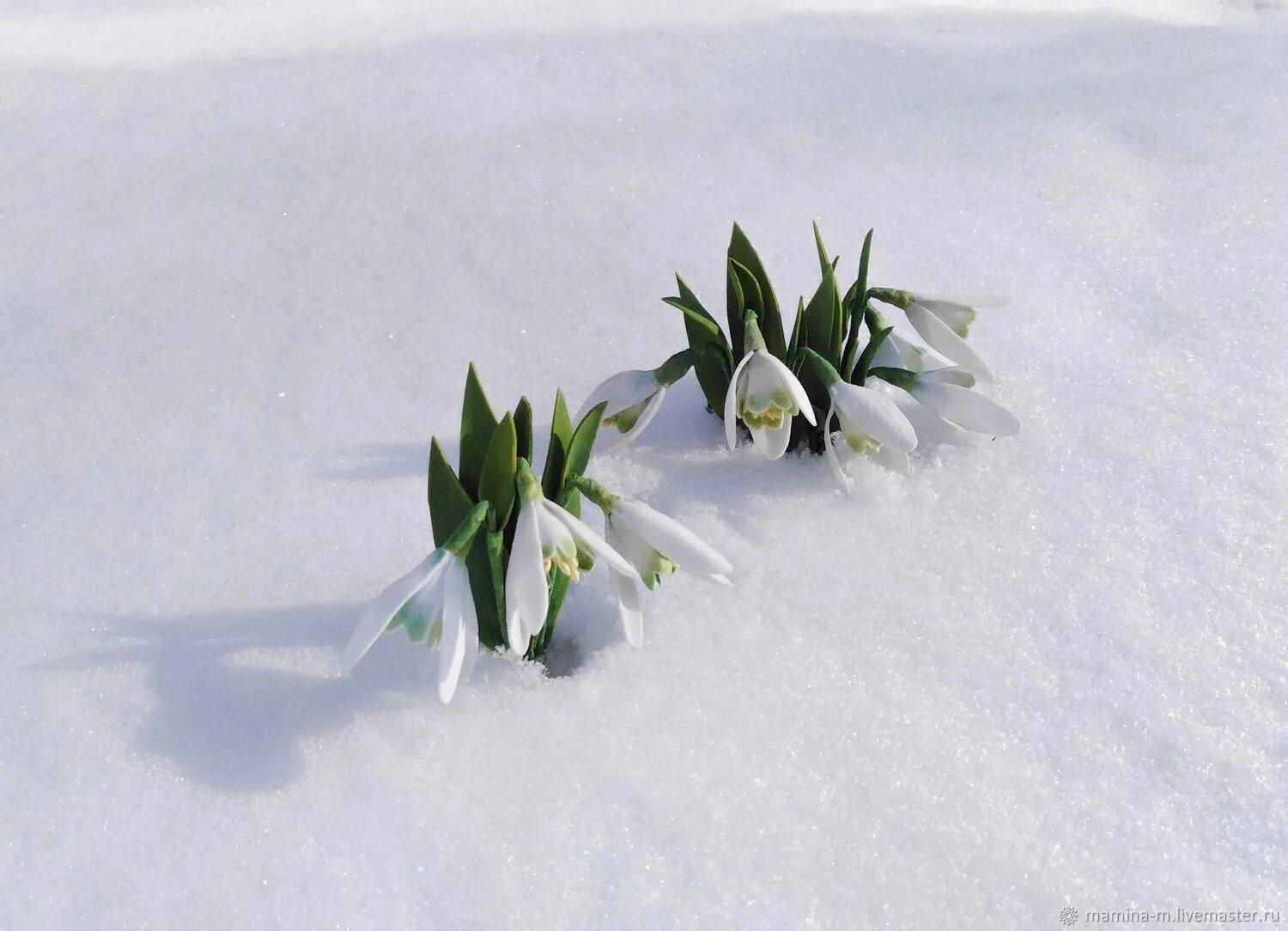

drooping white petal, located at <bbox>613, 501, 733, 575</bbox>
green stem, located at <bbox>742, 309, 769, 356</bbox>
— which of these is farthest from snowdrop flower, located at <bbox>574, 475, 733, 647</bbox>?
green stem, located at <bbox>742, 309, 769, 356</bbox>

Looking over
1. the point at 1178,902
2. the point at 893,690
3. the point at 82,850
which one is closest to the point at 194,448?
the point at 82,850

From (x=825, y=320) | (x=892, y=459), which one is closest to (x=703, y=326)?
(x=825, y=320)

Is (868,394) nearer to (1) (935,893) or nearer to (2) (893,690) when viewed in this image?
(2) (893,690)

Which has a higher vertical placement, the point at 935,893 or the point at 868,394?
the point at 868,394

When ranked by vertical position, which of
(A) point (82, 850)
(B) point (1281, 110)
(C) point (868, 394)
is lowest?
(A) point (82, 850)

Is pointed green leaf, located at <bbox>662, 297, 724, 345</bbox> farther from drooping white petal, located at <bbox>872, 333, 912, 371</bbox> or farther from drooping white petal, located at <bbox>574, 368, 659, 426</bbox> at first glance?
drooping white petal, located at <bbox>872, 333, 912, 371</bbox>

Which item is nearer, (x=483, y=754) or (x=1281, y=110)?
(x=483, y=754)

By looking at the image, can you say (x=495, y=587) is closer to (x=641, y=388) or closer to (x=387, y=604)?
(x=387, y=604)
